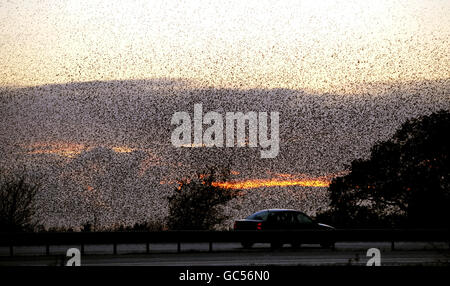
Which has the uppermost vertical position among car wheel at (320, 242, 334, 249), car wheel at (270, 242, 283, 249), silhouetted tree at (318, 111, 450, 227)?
silhouetted tree at (318, 111, 450, 227)

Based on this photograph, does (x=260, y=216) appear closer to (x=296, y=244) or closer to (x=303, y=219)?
(x=303, y=219)

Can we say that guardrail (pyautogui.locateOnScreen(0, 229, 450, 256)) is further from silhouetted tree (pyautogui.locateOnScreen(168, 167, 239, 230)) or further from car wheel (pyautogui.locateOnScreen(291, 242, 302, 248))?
silhouetted tree (pyautogui.locateOnScreen(168, 167, 239, 230))

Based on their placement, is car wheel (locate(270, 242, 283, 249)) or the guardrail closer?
the guardrail

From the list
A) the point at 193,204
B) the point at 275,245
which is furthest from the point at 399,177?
the point at 275,245

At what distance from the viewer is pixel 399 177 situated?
162 ft

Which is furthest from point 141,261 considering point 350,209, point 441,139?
point 441,139

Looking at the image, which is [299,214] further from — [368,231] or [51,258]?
[51,258]

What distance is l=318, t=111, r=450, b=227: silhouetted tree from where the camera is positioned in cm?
4744

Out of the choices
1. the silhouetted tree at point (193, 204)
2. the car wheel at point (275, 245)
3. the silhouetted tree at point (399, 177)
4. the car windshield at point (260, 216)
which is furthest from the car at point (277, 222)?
the silhouetted tree at point (193, 204)

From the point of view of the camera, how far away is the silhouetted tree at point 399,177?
4744cm

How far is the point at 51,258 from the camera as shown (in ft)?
76.2

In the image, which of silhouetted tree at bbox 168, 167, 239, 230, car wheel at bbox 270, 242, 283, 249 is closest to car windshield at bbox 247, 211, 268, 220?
car wheel at bbox 270, 242, 283, 249

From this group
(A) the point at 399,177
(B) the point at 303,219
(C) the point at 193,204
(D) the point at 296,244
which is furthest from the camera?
(C) the point at 193,204
